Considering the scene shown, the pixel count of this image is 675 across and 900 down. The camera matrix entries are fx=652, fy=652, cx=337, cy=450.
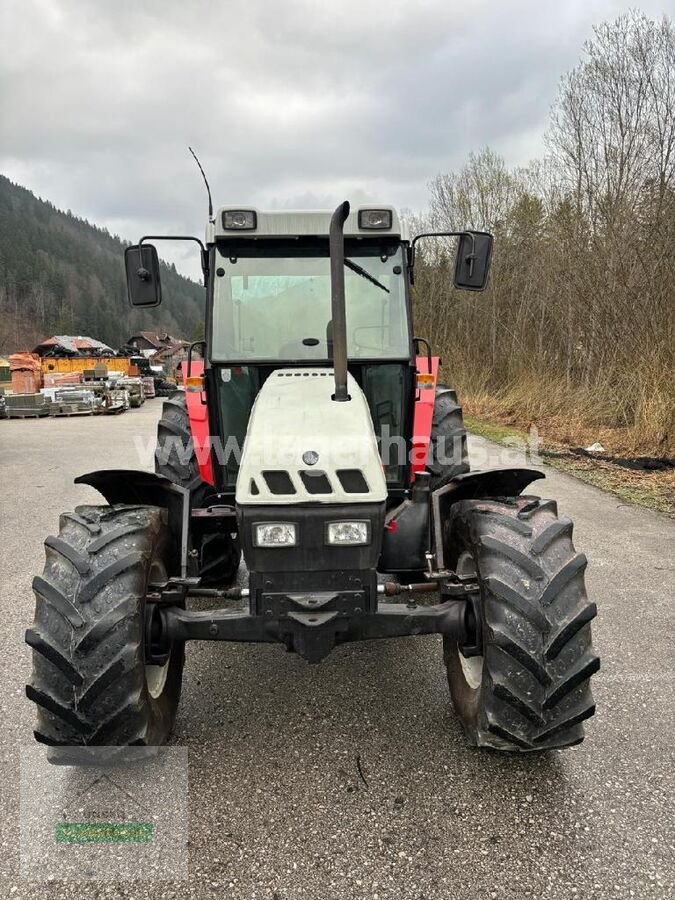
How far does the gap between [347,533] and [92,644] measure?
954 mm

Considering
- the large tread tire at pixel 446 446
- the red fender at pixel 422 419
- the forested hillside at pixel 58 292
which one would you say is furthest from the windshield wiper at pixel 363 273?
the forested hillside at pixel 58 292

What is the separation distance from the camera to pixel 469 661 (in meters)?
2.75

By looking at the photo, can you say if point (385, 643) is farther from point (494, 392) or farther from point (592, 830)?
point (494, 392)

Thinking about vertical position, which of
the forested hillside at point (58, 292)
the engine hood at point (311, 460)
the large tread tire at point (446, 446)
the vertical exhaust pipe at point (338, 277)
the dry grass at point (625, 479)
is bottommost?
the dry grass at point (625, 479)

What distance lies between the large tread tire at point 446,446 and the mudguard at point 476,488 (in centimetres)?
119

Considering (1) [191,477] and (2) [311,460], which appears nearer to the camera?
(2) [311,460]

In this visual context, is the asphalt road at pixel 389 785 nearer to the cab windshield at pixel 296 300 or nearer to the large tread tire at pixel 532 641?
the large tread tire at pixel 532 641

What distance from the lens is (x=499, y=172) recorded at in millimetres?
20312

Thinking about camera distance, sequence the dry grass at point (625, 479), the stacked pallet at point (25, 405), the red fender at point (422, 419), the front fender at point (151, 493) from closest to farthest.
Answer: the front fender at point (151, 493) → the red fender at point (422, 419) → the dry grass at point (625, 479) → the stacked pallet at point (25, 405)

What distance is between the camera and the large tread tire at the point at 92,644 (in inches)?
87.8

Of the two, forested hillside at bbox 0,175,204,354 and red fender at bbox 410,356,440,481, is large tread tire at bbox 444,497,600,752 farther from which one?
forested hillside at bbox 0,175,204,354

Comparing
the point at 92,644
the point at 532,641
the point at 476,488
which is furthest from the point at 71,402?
the point at 532,641

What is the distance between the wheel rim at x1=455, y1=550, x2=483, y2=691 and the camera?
2660 mm

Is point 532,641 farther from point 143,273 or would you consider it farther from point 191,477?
point 143,273
